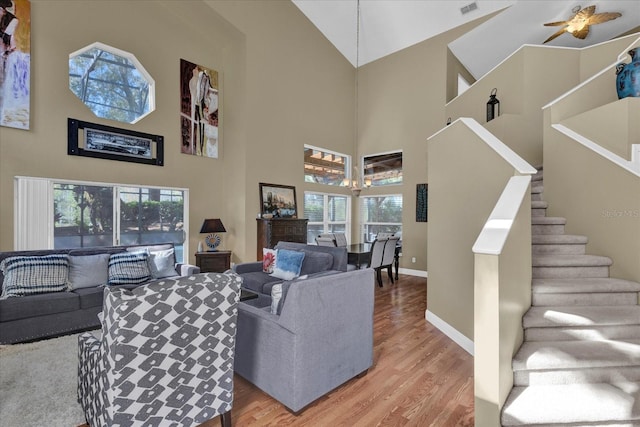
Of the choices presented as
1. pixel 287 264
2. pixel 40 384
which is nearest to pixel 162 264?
pixel 287 264

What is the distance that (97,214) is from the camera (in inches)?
193

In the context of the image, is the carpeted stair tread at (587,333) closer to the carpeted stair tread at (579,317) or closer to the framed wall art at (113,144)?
the carpeted stair tread at (579,317)

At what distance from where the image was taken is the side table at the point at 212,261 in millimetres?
5633

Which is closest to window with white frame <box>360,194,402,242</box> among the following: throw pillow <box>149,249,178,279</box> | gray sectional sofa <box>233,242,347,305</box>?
gray sectional sofa <box>233,242,347,305</box>

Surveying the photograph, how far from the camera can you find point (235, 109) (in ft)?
20.9

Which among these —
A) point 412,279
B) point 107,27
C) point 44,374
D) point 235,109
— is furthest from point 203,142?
point 412,279

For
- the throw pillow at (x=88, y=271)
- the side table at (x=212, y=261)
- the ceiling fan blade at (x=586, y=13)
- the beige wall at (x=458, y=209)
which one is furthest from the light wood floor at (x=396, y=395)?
the ceiling fan blade at (x=586, y=13)

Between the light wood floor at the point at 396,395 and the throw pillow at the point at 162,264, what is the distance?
2.34 metres

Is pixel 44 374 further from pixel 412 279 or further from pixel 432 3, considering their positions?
pixel 432 3

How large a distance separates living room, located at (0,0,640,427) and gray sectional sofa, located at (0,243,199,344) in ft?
3.60

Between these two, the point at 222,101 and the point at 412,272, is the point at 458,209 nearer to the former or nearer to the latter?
the point at 412,272

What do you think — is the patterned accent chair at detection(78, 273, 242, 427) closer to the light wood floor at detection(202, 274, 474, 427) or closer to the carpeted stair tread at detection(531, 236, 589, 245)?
the light wood floor at detection(202, 274, 474, 427)

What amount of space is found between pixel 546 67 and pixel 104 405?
6.60m

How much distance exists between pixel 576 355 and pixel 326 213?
20.8 ft
